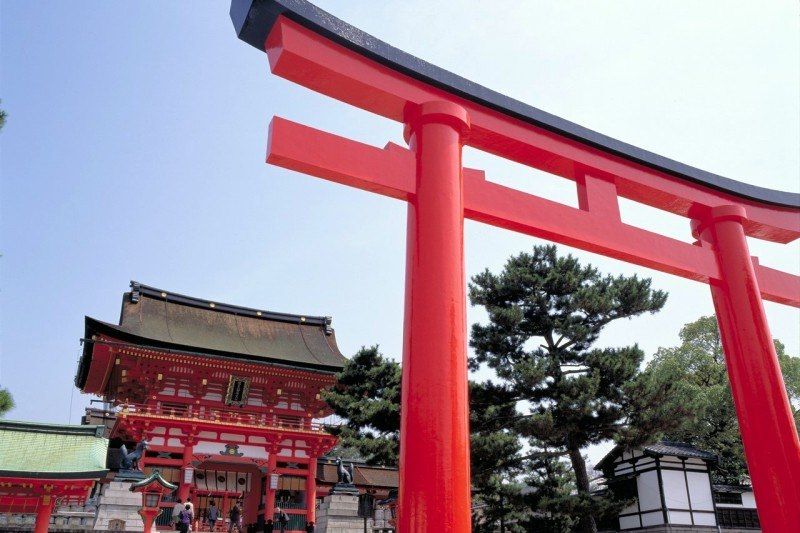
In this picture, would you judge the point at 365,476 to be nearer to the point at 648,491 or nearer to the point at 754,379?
the point at 648,491

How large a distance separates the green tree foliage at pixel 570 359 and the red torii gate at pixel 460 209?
6.53 metres

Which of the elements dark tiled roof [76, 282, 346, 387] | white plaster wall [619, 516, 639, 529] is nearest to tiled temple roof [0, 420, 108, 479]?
dark tiled roof [76, 282, 346, 387]

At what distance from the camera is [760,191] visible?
7.29 metres

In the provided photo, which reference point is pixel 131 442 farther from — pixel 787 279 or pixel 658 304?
pixel 787 279

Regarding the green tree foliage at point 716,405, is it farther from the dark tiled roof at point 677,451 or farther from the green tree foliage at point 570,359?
the green tree foliage at point 570,359

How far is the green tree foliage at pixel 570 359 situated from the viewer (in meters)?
13.3

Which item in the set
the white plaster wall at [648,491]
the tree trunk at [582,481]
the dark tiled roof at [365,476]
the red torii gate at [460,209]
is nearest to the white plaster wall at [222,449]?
the dark tiled roof at [365,476]

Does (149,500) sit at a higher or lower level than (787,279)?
lower

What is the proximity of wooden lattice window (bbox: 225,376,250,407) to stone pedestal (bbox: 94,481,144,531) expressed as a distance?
565 cm

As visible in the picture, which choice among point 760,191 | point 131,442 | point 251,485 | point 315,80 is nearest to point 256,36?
point 315,80

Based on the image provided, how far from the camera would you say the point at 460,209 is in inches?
191

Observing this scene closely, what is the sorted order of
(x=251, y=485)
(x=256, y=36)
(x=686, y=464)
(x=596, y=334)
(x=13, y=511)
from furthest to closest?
(x=251, y=485)
(x=686, y=464)
(x=596, y=334)
(x=13, y=511)
(x=256, y=36)

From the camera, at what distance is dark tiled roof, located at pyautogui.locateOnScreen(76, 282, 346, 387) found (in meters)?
20.5

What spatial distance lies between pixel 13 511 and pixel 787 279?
14.9 meters
